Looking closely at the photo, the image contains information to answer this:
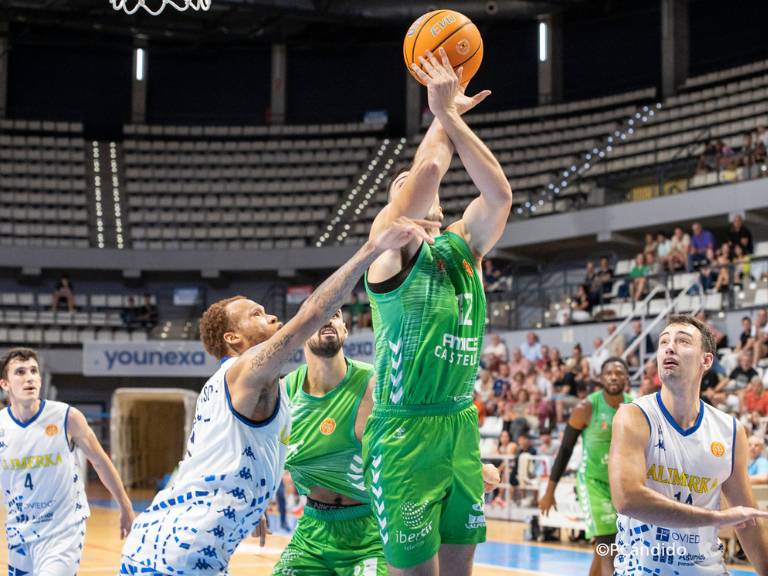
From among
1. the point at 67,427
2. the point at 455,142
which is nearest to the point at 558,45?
the point at 67,427

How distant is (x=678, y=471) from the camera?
4.17m

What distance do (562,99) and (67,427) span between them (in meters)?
23.6

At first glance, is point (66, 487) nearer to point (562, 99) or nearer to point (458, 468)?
point (458, 468)

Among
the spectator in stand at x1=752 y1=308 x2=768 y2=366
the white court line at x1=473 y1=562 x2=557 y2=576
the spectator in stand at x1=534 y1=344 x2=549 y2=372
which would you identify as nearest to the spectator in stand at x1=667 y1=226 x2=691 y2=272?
the spectator in stand at x1=534 y1=344 x2=549 y2=372

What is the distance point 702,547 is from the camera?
13.5ft

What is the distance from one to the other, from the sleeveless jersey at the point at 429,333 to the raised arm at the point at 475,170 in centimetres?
14

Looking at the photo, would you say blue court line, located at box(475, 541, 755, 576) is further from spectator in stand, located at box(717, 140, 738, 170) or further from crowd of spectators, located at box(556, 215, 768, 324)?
spectator in stand, located at box(717, 140, 738, 170)

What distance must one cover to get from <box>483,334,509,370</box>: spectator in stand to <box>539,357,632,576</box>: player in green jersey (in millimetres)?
10319

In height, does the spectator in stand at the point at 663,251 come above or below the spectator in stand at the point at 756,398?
above

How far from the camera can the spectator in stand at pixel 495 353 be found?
1909 cm

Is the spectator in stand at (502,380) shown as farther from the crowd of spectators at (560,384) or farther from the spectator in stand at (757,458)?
the spectator in stand at (757,458)

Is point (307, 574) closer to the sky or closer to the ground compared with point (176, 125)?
closer to the ground

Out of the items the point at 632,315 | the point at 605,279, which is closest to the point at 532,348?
the point at 605,279

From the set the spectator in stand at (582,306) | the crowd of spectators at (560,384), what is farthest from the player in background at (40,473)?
the spectator in stand at (582,306)
